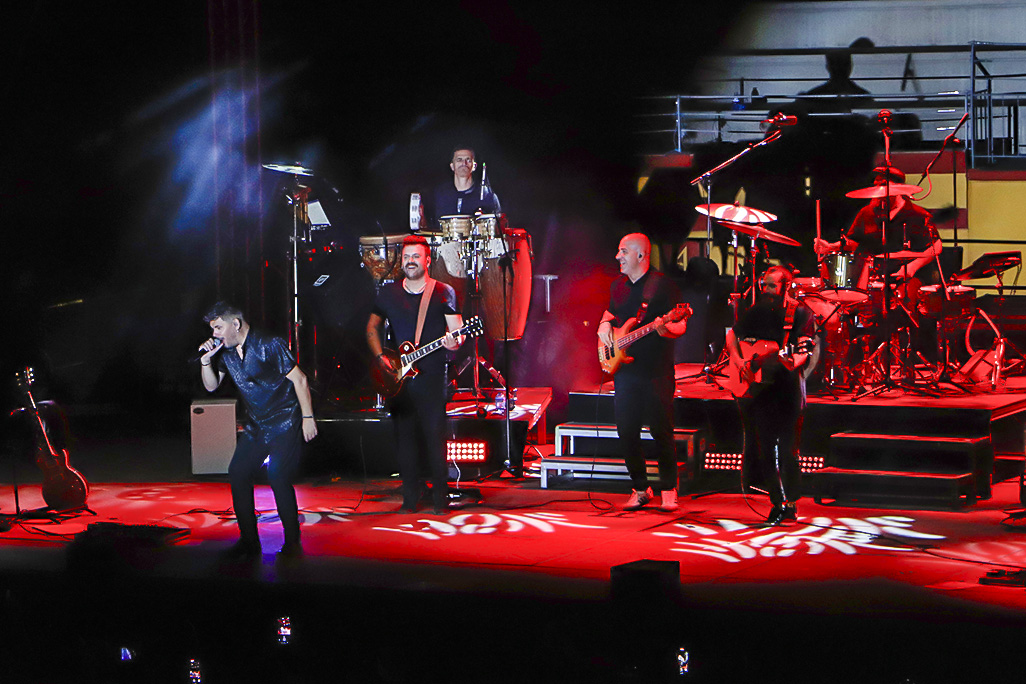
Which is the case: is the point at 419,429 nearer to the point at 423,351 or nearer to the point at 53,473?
the point at 423,351

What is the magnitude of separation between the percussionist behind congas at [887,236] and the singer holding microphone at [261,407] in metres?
5.80

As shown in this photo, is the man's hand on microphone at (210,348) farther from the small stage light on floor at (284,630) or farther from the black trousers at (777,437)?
the black trousers at (777,437)

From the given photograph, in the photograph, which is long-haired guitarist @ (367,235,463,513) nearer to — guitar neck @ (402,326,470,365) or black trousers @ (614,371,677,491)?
Result: guitar neck @ (402,326,470,365)

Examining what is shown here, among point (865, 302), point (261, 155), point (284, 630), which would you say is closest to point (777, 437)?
point (865, 302)

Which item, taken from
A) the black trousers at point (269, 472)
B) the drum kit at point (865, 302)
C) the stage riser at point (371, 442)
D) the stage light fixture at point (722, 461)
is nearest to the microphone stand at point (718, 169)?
the drum kit at point (865, 302)

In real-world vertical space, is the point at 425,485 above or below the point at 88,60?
below

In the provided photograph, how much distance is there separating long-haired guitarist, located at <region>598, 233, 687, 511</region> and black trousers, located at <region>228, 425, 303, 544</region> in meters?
2.31

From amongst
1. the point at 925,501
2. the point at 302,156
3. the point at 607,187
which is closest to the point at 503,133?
the point at 607,187

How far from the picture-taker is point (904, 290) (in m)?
9.94

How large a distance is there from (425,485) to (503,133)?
14.3ft

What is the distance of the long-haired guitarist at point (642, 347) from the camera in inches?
289

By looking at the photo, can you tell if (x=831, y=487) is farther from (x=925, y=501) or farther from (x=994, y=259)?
(x=994, y=259)

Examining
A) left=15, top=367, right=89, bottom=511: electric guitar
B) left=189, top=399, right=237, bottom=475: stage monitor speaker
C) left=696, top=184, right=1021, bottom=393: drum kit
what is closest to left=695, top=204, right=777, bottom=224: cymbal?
left=696, top=184, right=1021, bottom=393: drum kit

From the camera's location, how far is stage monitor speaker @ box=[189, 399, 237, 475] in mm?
9102
